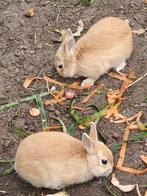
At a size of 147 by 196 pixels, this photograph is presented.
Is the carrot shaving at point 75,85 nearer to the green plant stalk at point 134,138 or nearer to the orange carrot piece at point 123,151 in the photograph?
the orange carrot piece at point 123,151

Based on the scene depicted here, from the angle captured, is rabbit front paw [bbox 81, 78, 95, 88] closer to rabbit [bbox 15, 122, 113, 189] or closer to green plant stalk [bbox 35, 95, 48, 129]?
green plant stalk [bbox 35, 95, 48, 129]

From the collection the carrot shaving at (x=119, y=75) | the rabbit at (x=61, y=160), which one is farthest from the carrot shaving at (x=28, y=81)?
the rabbit at (x=61, y=160)

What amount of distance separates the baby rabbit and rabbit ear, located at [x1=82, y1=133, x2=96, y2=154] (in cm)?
118

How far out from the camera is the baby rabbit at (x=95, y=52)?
18.1 ft

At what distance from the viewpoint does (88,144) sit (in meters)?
4.46

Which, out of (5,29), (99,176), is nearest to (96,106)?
(99,176)

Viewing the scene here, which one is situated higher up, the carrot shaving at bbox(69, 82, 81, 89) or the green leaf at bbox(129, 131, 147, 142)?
the carrot shaving at bbox(69, 82, 81, 89)

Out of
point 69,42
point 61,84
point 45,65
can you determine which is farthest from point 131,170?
point 45,65

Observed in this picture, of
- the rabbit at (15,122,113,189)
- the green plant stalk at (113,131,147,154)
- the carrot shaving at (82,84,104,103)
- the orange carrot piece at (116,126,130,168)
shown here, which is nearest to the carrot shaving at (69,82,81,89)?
A: the carrot shaving at (82,84,104,103)

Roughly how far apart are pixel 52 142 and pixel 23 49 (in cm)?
179

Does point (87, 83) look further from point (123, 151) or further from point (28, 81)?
point (123, 151)

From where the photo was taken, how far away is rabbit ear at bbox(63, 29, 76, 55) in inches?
217

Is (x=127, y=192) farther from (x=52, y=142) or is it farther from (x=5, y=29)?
(x=5, y=29)

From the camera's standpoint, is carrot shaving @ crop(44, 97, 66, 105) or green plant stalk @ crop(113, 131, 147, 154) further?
carrot shaving @ crop(44, 97, 66, 105)
